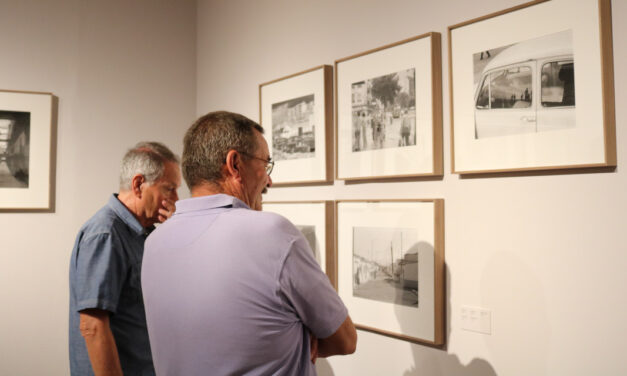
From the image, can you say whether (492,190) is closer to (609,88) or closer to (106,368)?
(609,88)

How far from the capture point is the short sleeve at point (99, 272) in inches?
70.3

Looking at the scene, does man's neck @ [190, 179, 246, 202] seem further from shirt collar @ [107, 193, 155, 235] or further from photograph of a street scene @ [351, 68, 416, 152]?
photograph of a street scene @ [351, 68, 416, 152]

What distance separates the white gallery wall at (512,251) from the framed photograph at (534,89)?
45 millimetres

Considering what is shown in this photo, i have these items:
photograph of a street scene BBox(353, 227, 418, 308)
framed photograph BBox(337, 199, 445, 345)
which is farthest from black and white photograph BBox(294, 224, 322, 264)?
photograph of a street scene BBox(353, 227, 418, 308)

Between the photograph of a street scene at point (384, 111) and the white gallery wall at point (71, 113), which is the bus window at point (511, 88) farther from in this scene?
the white gallery wall at point (71, 113)

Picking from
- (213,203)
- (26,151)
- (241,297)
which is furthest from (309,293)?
(26,151)

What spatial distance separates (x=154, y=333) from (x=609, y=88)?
1.45 metres

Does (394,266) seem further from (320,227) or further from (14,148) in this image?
(14,148)

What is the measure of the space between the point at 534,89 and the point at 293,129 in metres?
1.32

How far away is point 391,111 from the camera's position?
7.16 ft

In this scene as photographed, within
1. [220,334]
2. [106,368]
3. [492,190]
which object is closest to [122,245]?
[106,368]

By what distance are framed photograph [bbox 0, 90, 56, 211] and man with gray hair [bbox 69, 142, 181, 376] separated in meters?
1.36

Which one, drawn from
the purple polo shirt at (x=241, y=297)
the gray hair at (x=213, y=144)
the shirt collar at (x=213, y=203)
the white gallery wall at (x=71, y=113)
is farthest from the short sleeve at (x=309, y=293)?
the white gallery wall at (x=71, y=113)

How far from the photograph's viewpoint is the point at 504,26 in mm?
1791
